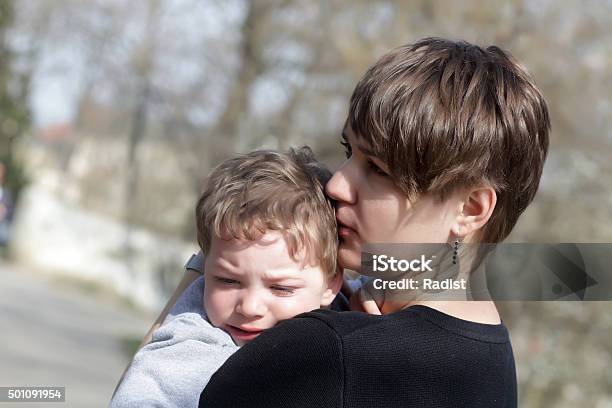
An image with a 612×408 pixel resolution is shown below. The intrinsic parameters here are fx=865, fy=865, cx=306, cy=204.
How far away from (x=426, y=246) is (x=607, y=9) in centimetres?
693

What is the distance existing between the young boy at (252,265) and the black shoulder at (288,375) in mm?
195

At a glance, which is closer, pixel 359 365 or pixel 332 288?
pixel 359 365

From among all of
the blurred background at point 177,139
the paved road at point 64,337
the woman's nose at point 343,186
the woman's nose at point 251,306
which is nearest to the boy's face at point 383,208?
the woman's nose at point 343,186

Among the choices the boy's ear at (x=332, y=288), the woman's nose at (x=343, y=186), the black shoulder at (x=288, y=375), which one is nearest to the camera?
the black shoulder at (x=288, y=375)

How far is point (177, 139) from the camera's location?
44.9 feet

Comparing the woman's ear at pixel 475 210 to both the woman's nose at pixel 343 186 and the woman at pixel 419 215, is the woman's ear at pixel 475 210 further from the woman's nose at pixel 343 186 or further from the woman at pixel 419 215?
the woman's nose at pixel 343 186

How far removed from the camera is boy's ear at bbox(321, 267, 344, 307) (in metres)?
2.09

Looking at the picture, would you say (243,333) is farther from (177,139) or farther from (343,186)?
(177,139)

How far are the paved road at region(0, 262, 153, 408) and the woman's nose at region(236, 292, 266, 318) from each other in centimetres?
669

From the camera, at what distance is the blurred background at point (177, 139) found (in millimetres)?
8125

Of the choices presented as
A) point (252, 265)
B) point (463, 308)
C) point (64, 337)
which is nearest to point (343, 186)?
point (252, 265)

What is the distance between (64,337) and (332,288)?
35.5 ft

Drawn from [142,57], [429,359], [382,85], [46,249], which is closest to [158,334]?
[429,359]

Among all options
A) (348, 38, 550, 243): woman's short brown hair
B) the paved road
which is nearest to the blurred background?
the paved road
